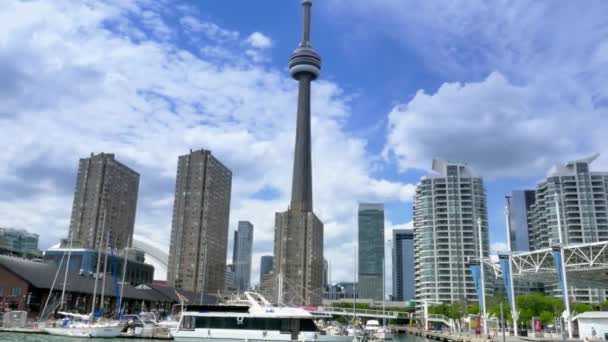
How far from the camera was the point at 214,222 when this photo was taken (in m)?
175

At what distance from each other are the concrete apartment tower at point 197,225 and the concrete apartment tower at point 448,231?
2606 inches

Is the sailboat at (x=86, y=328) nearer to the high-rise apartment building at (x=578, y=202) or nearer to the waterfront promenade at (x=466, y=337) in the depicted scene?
the waterfront promenade at (x=466, y=337)

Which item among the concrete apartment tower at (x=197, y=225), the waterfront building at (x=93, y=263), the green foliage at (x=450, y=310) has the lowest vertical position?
the green foliage at (x=450, y=310)

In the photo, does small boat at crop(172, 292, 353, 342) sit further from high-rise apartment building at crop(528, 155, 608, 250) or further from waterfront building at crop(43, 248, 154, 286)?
high-rise apartment building at crop(528, 155, 608, 250)

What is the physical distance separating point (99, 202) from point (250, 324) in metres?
131

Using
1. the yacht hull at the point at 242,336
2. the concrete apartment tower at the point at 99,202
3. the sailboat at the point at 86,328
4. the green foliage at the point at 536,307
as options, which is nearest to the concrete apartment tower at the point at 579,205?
the green foliage at the point at 536,307

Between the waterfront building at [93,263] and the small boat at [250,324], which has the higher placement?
the waterfront building at [93,263]

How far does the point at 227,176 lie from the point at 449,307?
3904 inches

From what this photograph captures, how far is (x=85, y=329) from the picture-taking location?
61219mm

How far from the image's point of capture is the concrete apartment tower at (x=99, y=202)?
6481 inches

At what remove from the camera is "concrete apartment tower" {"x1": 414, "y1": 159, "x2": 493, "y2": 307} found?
146000 millimetres

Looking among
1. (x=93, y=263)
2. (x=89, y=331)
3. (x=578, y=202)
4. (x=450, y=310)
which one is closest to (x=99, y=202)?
(x=93, y=263)

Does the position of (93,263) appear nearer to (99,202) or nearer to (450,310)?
(99,202)

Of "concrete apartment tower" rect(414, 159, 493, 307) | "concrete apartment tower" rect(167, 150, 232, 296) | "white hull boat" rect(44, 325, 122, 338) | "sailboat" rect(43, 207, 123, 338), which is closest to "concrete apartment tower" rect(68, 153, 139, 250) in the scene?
"concrete apartment tower" rect(167, 150, 232, 296)
